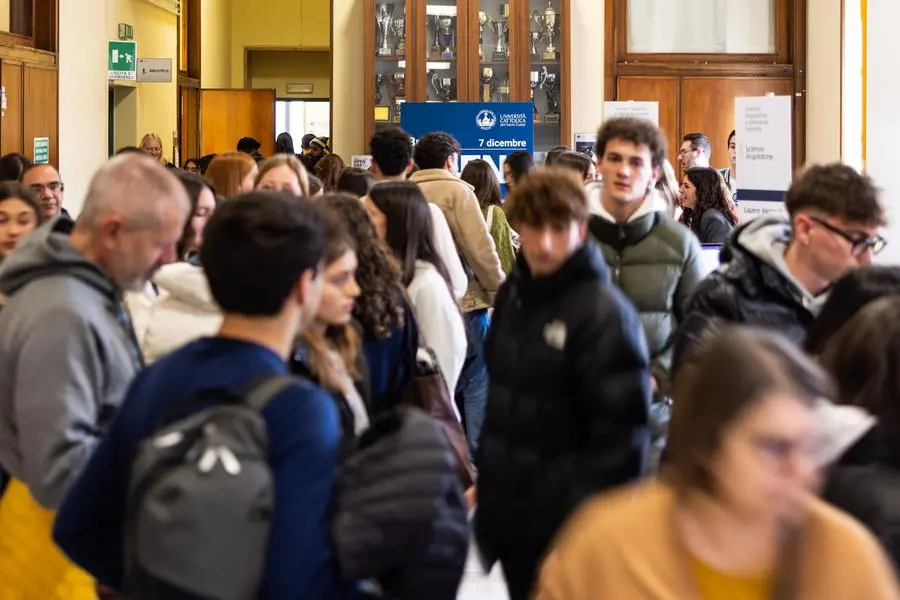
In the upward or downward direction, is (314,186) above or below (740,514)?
above

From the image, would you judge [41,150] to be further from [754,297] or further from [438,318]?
[754,297]

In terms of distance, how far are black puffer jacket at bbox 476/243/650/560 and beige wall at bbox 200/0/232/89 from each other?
51.0 feet

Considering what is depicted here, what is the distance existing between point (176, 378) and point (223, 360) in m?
0.09

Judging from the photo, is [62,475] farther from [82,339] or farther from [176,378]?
[176,378]

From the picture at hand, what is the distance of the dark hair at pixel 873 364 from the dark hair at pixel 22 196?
3116 mm

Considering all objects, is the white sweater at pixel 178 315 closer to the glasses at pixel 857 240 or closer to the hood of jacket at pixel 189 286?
the hood of jacket at pixel 189 286

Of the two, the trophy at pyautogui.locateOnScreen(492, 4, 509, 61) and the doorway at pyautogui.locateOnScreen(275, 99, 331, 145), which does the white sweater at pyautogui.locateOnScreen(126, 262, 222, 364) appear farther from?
the doorway at pyautogui.locateOnScreen(275, 99, 331, 145)

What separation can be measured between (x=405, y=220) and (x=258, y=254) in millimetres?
2363

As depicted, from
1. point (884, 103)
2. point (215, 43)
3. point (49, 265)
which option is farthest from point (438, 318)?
point (215, 43)

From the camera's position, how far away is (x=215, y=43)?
18641mm

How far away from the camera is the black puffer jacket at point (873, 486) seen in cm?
183

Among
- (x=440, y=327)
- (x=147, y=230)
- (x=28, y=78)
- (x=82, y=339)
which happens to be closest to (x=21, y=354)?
(x=82, y=339)

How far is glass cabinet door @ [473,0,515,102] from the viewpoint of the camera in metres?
12.3

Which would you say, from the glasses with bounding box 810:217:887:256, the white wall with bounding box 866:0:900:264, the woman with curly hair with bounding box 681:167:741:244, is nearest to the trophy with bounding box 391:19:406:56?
the white wall with bounding box 866:0:900:264
